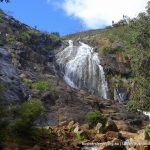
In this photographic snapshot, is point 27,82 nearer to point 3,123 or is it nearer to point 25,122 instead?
point 25,122

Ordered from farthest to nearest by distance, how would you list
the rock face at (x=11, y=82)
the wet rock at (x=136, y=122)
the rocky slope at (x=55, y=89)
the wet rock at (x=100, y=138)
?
the wet rock at (x=136, y=122)
the rock face at (x=11, y=82)
the rocky slope at (x=55, y=89)
the wet rock at (x=100, y=138)

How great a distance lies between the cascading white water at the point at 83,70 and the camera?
5622 cm

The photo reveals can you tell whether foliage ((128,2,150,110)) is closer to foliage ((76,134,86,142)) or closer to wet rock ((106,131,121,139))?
wet rock ((106,131,121,139))

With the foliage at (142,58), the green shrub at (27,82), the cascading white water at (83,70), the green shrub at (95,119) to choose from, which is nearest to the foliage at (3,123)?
the foliage at (142,58)

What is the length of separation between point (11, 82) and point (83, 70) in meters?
17.4

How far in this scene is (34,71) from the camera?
51.9 metres

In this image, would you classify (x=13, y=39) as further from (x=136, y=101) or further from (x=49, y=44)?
(x=136, y=101)

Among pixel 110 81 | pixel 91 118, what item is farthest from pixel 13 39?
pixel 91 118

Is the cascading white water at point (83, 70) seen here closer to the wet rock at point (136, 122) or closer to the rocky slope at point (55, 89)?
the rocky slope at point (55, 89)

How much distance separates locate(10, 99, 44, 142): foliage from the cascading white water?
26.6m

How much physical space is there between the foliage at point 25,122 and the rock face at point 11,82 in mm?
9084

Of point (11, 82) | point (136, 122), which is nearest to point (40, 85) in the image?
point (11, 82)

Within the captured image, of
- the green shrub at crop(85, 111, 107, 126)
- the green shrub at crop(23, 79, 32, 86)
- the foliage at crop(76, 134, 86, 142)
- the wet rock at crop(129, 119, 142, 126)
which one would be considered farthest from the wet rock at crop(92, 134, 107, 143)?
the green shrub at crop(23, 79, 32, 86)

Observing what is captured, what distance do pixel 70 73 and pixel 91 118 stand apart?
2159 cm
